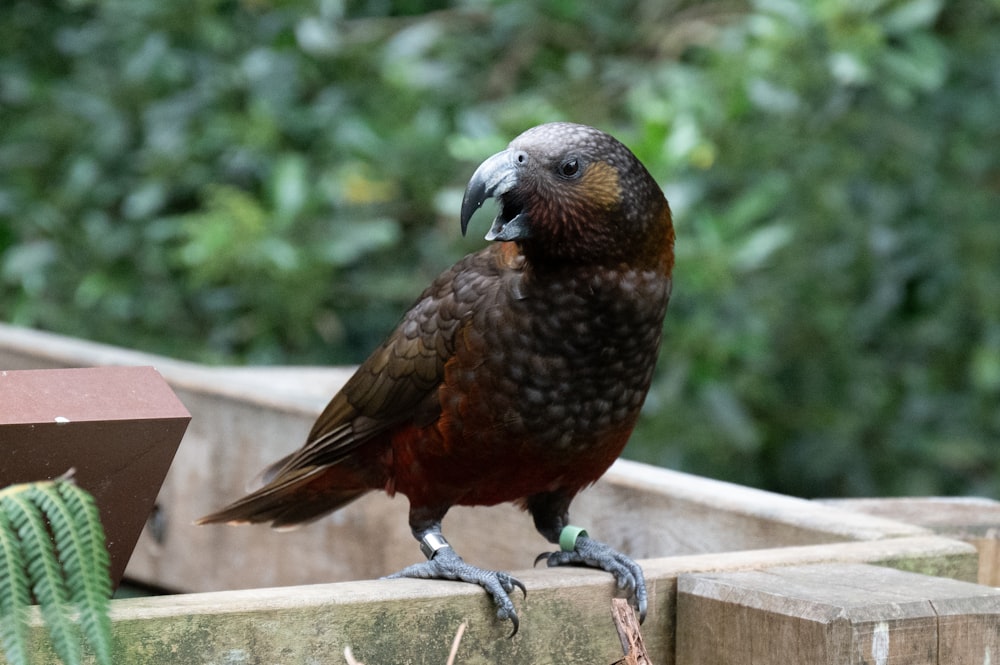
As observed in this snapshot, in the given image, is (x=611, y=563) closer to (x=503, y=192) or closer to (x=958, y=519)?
(x=503, y=192)

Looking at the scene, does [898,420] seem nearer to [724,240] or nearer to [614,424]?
[724,240]

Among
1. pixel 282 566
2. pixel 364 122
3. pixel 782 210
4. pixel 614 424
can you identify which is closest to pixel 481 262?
pixel 614 424

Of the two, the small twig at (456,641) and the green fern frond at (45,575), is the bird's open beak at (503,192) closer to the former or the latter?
the small twig at (456,641)

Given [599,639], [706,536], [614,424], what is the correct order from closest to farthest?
[599,639] < [614,424] < [706,536]

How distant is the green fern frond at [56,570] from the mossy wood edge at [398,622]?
29 cm

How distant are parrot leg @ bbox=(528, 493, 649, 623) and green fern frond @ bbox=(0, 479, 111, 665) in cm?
84

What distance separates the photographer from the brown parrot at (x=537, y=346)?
6.28 ft

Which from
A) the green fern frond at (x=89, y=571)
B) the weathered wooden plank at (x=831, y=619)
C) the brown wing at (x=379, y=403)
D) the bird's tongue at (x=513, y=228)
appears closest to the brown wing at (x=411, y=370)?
the brown wing at (x=379, y=403)

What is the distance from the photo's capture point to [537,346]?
1979 mm

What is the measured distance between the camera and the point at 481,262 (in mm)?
2121

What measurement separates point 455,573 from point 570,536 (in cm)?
34

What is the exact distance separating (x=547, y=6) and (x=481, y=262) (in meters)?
2.58

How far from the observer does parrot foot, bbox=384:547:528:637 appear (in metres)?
1.67

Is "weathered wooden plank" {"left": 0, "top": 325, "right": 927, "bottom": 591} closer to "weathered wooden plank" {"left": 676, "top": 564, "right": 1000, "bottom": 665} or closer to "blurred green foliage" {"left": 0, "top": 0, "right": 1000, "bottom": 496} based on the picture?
"weathered wooden plank" {"left": 676, "top": 564, "right": 1000, "bottom": 665}
